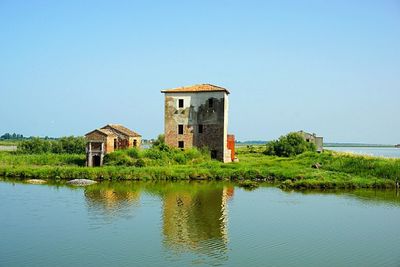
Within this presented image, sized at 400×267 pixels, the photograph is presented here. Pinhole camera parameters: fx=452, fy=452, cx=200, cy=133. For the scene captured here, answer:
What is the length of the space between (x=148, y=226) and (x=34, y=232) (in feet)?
13.7

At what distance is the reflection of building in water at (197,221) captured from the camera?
14859mm

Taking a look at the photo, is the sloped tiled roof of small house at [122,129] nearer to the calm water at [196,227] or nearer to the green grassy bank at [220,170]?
the green grassy bank at [220,170]

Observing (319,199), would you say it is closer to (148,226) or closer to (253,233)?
(253,233)

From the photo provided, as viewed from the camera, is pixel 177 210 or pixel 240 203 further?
pixel 240 203

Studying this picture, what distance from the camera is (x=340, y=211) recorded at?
2111 centimetres

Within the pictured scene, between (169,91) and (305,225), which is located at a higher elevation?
(169,91)

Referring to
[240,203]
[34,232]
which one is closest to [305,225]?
[240,203]

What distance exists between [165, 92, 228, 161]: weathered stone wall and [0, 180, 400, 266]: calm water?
39.0 feet

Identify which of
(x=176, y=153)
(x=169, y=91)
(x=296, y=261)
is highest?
(x=169, y=91)

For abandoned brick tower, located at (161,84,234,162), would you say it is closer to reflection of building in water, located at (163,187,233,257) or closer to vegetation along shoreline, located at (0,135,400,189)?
vegetation along shoreline, located at (0,135,400,189)

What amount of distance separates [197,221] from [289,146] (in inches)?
1308

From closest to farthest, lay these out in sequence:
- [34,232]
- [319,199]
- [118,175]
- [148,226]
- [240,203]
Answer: [34,232] < [148,226] < [240,203] < [319,199] < [118,175]

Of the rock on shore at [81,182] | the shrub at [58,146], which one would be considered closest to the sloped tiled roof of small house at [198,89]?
the rock on shore at [81,182]

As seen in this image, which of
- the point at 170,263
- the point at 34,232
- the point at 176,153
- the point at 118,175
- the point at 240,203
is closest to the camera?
the point at 170,263
